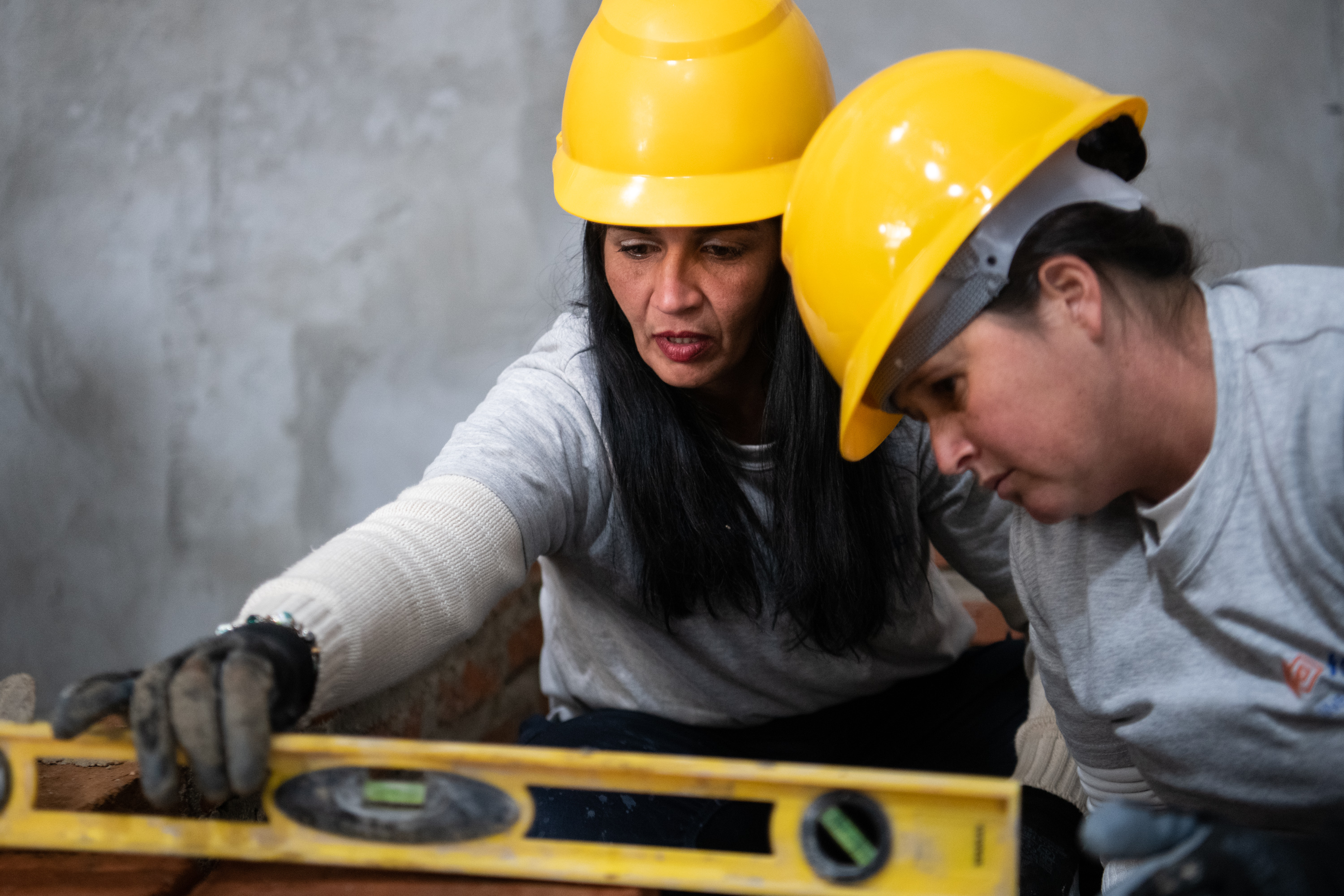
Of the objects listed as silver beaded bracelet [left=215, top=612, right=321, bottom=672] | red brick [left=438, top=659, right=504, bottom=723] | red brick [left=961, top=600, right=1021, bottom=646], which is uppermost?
silver beaded bracelet [left=215, top=612, right=321, bottom=672]

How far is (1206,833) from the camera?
814mm

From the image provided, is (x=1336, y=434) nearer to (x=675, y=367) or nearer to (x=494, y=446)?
(x=675, y=367)

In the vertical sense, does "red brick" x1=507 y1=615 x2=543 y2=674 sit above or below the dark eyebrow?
below

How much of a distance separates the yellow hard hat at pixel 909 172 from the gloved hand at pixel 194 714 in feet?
2.24

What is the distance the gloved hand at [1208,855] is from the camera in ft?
2.47

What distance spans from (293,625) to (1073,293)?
0.86 meters

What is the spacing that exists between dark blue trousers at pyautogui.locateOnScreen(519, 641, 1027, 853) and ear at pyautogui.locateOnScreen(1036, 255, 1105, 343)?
96cm

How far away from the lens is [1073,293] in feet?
3.46

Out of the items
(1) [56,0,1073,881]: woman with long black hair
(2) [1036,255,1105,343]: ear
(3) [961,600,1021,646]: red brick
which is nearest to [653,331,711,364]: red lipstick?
(1) [56,0,1073,881]: woman with long black hair

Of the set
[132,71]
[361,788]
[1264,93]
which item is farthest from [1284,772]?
[132,71]

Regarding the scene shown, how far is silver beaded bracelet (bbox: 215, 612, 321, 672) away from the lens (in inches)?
42.4

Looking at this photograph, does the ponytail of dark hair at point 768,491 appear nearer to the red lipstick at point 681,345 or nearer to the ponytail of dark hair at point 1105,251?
the red lipstick at point 681,345

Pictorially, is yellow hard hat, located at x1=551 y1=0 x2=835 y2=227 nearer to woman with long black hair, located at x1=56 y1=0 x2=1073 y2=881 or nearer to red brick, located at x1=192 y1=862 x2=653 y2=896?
woman with long black hair, located at x1=56 y1=0 x2=1073 y2=881

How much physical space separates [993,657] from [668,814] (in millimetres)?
776
